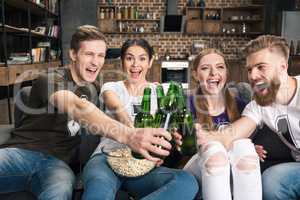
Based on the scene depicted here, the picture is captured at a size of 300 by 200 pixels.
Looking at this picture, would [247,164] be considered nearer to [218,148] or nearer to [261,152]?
[218,148]

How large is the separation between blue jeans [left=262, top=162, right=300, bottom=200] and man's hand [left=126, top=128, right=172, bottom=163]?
55 cm

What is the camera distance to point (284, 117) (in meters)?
1.41

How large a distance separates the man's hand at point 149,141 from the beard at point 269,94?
57cm

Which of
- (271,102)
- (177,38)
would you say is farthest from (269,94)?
(177,38)

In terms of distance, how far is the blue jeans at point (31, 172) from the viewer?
1290mm

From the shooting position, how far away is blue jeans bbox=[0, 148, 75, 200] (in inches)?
50.8

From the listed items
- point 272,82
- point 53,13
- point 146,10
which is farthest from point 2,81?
point 146,10

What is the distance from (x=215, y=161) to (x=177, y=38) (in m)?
6.17

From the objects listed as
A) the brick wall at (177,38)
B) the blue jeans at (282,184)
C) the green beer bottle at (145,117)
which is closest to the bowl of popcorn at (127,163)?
the green beer bottle at (145,117)

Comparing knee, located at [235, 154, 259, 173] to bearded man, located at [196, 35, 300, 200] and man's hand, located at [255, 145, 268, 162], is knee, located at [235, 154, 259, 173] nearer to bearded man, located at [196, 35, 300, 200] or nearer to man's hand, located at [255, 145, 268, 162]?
bearded man, located at [196, 35, 300, 200]

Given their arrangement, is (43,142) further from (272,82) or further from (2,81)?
(2,81)

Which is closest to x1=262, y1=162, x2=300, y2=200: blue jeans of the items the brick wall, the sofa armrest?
the sofa armrest

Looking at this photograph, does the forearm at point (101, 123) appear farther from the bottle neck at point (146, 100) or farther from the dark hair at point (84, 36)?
the dark hair at point (84, 36)

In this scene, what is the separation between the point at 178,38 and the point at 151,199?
6.30 m
